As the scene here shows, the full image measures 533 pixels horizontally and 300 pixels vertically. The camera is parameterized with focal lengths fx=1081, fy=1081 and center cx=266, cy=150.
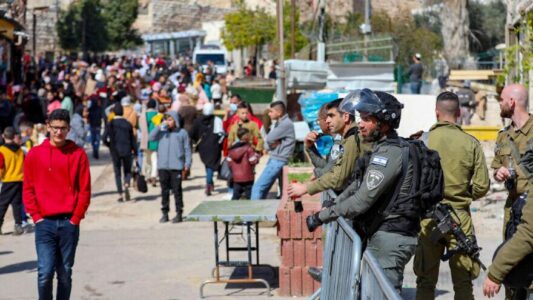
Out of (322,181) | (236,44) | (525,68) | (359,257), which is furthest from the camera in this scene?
(236,44)

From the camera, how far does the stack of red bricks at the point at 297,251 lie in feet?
33.4

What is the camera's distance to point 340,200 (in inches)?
Answer: 258

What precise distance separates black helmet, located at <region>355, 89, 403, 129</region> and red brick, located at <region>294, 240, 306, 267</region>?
3984 mm

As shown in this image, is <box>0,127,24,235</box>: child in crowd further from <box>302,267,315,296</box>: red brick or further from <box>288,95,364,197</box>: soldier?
<box>288,95,364,197</box>: soldier

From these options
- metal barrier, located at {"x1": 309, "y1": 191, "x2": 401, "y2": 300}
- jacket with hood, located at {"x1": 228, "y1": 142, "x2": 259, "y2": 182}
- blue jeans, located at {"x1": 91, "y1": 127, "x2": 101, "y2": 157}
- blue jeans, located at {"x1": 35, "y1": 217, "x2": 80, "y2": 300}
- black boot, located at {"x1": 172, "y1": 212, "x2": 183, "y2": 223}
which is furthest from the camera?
blue jeans, located at {"x1": 91, "y1": 127, "x2": 101, "y2": 157}

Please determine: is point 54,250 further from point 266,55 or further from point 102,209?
point 266,55

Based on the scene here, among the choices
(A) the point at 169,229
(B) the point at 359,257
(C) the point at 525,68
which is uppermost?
(C) the point at 525,68

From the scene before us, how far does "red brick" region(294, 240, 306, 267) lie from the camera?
10.2 m

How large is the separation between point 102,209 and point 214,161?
2.10 meters

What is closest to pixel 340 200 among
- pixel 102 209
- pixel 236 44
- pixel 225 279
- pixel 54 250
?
pixel 54 250

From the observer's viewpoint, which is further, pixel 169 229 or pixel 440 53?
pixel 440 53

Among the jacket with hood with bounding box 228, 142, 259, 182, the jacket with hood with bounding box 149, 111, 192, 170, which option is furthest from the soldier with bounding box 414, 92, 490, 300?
the jacket with hood with bounding box 149, 111, 192, 170

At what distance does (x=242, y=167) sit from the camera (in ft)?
49.5

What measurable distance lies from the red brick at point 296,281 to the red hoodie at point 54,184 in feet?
8.13
